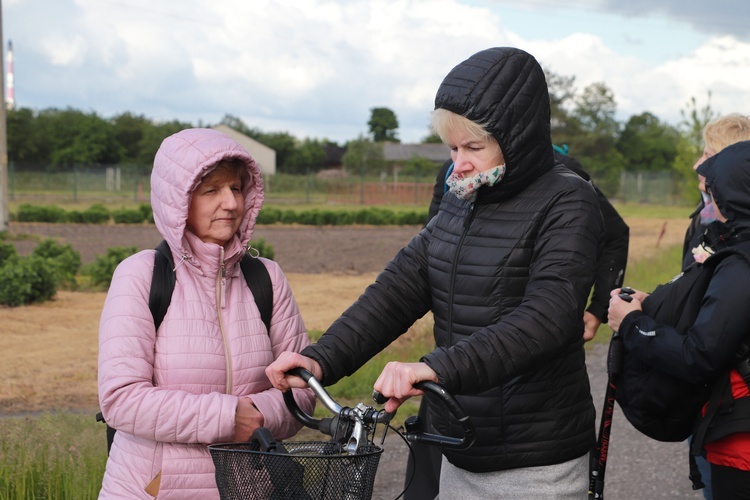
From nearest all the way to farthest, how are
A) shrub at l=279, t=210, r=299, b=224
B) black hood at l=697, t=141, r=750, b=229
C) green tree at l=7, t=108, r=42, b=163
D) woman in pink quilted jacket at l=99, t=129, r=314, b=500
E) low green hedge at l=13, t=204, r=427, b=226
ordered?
woman in pink quilted jacket at l=99, t=129, r=314, b=500, black hood at l=697, t=141, r=750, b=229, low green hedge at l=13, t=204, r=427, b=226, shrub at l=279, t=210, r=299, b=224, green tree at l=7, t=108, r=42, b=163

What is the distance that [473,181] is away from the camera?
266 cm

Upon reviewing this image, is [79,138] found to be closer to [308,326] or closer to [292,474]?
[308,326]

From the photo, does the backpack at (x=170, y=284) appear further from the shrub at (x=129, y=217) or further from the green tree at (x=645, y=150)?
the green tree at (x=645, y=150)

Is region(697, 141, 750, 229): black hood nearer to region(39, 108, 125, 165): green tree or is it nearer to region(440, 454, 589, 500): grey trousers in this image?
region(440, 454, 589, 500): grey trousers

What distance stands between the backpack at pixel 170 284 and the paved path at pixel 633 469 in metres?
2.67

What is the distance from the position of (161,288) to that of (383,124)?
390 ft

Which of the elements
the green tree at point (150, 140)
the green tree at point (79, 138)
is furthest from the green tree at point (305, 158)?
the green tree at point (79, 138)

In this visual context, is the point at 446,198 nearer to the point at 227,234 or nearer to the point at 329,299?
the point at 227,234

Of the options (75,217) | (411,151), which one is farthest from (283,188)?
(411,151)

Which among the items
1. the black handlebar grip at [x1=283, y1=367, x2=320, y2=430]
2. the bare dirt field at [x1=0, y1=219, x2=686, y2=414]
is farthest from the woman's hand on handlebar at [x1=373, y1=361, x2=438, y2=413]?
the bare dirt field at [x1=0, y1=219, x2=686, y2=414]

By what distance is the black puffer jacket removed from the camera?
2.60 meters

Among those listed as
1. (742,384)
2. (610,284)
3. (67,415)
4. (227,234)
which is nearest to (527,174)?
(227,234)

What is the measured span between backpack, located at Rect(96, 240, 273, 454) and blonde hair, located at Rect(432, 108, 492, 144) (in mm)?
742

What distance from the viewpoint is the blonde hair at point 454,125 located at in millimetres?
2629
